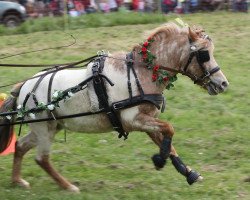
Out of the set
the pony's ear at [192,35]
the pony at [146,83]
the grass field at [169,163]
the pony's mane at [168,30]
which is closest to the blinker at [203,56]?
the pony at [146,83]

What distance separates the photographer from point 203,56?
21.5 feet

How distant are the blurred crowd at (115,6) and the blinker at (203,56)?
14356mm

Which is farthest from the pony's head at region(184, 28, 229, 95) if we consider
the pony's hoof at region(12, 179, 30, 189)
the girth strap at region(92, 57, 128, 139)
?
the pony's hoof at region(12, 179, 30, 189)

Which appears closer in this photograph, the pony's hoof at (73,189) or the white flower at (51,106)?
the white flower at (51,106)

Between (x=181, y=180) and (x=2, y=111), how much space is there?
2.31m

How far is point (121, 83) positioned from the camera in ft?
21.4

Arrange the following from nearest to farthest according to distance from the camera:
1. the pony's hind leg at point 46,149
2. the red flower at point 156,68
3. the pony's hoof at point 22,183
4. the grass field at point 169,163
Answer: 1. the red flower at point 156,68
2. the grass field at point 169,163
3. the pony's hind leg at point 46,149
4. the pony's hoof at point 22,183

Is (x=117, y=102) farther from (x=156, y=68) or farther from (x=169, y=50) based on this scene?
(x=169, y=50)

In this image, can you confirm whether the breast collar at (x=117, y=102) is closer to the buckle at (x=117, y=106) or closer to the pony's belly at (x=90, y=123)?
the buckle at (x=117, y=106)

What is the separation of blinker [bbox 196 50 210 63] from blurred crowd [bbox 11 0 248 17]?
14356 mm

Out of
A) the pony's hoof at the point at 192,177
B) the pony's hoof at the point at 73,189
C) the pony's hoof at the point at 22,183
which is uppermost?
the pony's hoof at the point at 192,177

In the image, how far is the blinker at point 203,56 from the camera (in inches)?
258

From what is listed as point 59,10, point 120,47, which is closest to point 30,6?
point 59,10

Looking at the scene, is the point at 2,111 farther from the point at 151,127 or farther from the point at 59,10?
the point at 59,10
